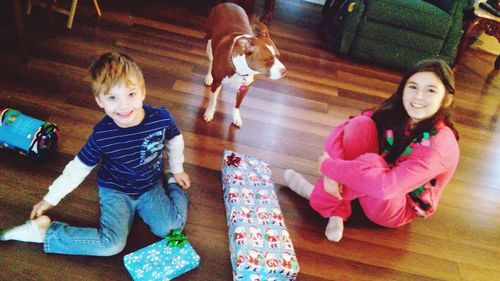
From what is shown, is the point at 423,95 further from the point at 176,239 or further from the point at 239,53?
the point at 176,239

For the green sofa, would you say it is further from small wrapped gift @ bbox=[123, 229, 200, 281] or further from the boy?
small wrapped gift @ bbox=[123, 229, 200, 281]

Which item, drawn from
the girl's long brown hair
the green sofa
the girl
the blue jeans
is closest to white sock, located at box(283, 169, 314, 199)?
the girl

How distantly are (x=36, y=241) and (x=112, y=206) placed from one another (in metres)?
0.28

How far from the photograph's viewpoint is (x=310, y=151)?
2.27m

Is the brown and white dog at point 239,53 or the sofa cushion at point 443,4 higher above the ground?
the sofa cushion at point 443,4

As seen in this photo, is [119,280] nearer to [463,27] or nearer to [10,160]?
[10,160]

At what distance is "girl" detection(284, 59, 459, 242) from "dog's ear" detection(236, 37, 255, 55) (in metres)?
0.56

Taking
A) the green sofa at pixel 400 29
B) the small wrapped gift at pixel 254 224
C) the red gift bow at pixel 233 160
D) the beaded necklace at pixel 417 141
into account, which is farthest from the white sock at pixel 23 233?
the green sofa at pixel 400 29

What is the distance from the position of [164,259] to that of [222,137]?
868 mm

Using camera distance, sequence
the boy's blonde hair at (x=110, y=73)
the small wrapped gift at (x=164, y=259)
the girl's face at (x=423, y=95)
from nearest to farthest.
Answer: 1. the boy's blonde hair at (x=110, y=73)
2. the small wrapped gift at (x=164, y=259)
3. the girl's face at (x=423, y=95)

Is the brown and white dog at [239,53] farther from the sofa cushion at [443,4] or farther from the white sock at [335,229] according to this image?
the sofa cushion at [443,4]

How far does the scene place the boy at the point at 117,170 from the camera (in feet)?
4.38

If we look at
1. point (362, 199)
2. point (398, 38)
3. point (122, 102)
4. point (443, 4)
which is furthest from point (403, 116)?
point (443, 4)

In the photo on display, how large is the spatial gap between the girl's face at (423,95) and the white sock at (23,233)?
4.71ft
